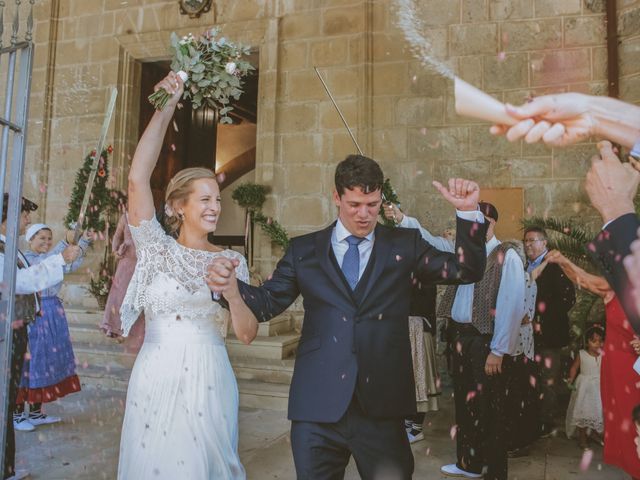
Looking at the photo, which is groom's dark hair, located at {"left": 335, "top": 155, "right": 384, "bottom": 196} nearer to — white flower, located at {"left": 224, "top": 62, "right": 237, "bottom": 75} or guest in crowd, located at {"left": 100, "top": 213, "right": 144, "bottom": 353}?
white flower, located at {"left": 224, "top": 62, "right": 237, "bottom": 75}

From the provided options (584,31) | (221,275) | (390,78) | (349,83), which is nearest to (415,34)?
(390,78)

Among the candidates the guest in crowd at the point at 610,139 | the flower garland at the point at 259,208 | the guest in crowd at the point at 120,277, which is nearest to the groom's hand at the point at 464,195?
the guest in crowd at the point at 610,139

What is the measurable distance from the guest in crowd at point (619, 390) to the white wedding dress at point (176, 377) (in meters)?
2.02

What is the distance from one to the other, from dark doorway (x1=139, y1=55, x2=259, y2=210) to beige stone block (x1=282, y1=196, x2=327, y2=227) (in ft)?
8.34

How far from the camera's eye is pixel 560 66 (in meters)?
7.33

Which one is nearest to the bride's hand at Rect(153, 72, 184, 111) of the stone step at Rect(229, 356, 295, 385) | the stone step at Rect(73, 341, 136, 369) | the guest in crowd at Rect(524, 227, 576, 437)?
the guest in crowd at Rect(524, 227, 576, 437)

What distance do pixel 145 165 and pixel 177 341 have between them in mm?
920

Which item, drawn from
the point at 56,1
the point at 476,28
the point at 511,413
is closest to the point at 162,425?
the point at 511,413

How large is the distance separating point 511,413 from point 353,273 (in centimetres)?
286

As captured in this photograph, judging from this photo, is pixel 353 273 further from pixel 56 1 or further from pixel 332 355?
pixel 56 1

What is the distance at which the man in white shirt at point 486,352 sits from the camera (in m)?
4.06

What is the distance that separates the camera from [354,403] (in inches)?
99.0

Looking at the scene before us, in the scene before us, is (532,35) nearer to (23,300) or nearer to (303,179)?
(303,179)

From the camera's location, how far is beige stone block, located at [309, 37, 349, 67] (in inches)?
330
